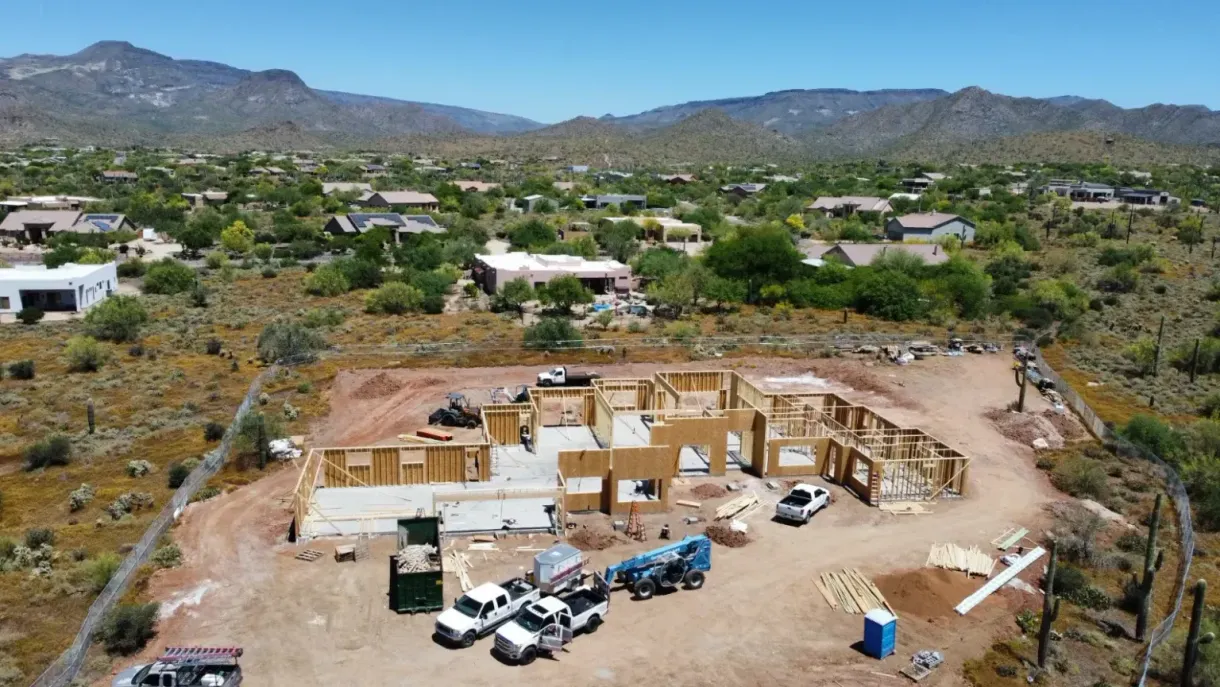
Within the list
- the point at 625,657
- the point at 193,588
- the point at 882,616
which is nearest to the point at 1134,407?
the point at 882,616

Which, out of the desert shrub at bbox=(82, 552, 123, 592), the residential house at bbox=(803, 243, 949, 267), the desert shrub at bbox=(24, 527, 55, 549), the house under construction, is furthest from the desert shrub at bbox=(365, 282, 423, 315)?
the desert shrub at bbox=(82, 552, 123, 592)

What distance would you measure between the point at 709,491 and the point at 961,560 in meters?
8.22

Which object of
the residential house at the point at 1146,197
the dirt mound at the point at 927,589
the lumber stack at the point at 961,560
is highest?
the residential house at the point at 1146,197

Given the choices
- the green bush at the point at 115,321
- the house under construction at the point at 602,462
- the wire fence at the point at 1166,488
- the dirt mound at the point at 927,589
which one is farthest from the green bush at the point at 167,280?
the wire fence at the point at 1166,488

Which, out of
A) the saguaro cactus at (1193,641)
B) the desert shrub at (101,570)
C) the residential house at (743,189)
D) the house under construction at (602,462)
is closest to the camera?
the saguaro cactus at (1193,641)

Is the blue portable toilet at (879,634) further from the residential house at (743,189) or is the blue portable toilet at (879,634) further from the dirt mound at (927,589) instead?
the residential house at (743,189)

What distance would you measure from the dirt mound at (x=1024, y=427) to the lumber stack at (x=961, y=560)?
12.1 metres

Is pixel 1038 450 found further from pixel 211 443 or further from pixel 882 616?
pixel 211 443

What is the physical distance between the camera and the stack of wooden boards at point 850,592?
71.9 ft

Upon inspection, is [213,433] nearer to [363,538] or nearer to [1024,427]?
[363,538]

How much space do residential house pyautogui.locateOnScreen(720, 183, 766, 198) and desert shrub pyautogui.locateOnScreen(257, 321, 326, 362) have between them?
87.8 meters

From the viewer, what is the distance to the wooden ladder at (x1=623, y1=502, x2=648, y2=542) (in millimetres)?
25500

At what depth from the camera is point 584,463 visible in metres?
27.5

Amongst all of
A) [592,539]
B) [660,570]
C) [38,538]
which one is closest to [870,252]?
[592,539]
